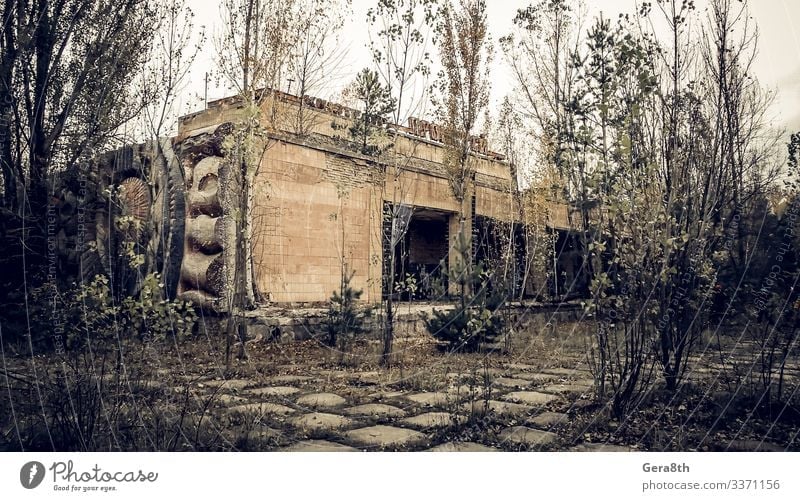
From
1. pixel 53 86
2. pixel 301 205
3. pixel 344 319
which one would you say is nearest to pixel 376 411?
pixel 53 86

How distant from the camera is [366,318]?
23.3 ft

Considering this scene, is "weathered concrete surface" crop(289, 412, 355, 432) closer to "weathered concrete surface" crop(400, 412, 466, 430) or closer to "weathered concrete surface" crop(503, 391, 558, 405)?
"weathered concrete surface" crop(400, 412, 466, 430)

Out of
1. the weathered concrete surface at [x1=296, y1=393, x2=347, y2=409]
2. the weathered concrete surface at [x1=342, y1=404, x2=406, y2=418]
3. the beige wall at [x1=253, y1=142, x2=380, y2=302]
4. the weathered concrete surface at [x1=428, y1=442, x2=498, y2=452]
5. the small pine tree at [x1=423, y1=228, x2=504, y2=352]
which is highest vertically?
the beige wall at [x1=253, y1=142, x2=380, y2=302]

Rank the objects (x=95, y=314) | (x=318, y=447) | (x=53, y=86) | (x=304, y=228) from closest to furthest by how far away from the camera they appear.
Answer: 1. (x=318, y=447)
2. (x=53, y=86)
3. (x=95, y=314)
4. (x=304, y=228)

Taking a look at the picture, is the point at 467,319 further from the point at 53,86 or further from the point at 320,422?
the point at 53,86

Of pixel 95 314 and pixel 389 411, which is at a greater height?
pixel 95 314

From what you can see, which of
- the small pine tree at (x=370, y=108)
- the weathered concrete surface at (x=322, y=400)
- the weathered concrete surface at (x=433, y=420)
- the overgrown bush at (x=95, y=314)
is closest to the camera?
the weathered concrete surface at (x=433, y=420)

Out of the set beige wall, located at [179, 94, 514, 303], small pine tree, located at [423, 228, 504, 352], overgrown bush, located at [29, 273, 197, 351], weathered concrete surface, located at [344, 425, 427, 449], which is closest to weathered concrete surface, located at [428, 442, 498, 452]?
weathered concrete surface, located at [344, 425, 427, 449]

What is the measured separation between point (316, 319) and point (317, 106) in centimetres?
338

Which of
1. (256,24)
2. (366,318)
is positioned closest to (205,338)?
(366,318)

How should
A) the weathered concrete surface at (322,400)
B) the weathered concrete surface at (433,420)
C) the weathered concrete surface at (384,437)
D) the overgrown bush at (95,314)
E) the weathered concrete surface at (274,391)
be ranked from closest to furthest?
the weathered concrete surface at (384,437) → the weathered concrete surface at (433,420) → the overgrown bush at (95,314) → the weathered concrete surface at (322,400) → the weathered concrete surface at (274,391)

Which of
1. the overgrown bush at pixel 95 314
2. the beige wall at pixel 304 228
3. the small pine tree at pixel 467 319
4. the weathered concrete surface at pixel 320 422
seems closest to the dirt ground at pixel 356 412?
the weathered concrete surface at pixel 320 422

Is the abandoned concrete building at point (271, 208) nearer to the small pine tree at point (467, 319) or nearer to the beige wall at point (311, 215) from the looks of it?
the beige wall at point (311, 215)
